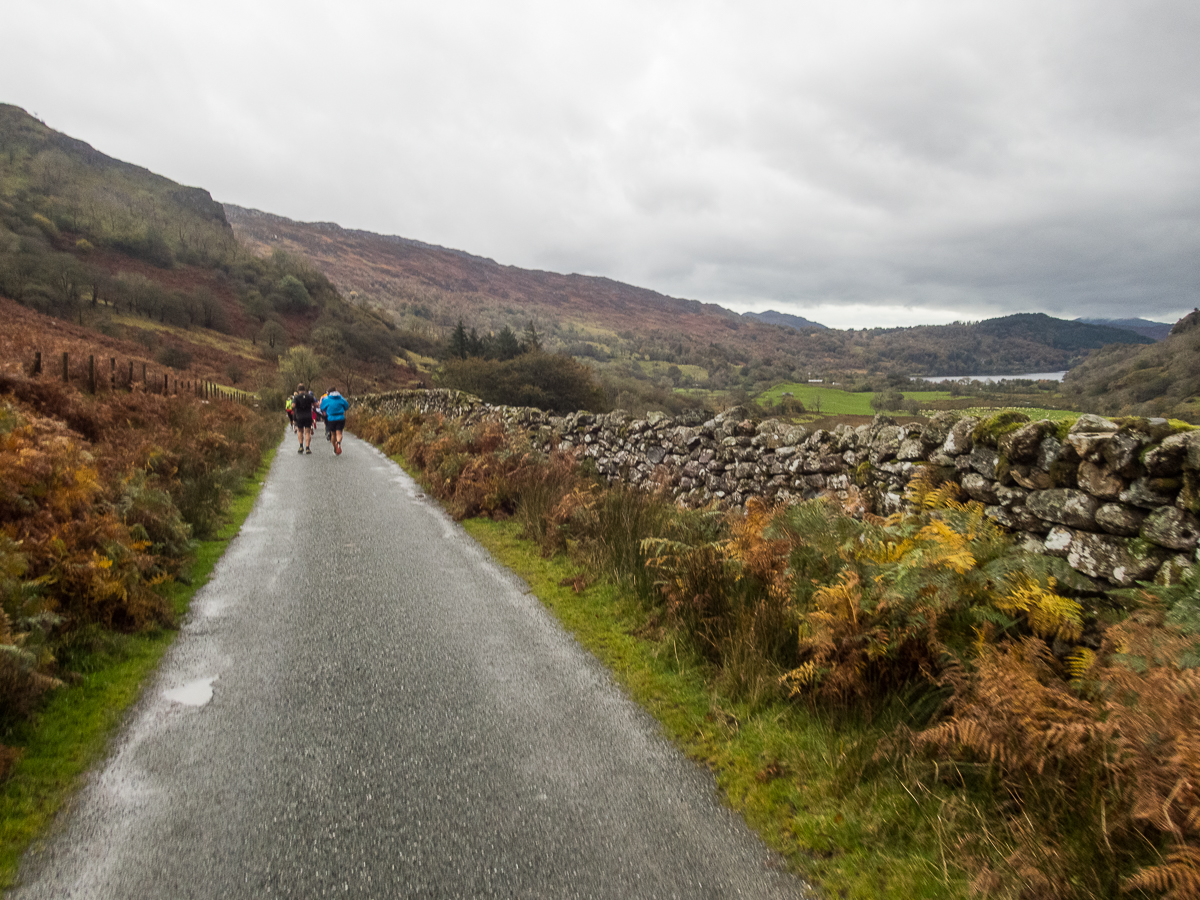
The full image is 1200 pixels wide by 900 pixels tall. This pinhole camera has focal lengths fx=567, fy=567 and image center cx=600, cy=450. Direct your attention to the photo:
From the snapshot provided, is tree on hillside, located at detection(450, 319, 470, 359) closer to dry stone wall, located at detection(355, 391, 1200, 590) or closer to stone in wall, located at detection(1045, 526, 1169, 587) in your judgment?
dry stone wall, located at detection(355, 391, 1200, 590)

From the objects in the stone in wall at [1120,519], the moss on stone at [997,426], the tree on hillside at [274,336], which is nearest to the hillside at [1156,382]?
the moss on stone at [997,426]

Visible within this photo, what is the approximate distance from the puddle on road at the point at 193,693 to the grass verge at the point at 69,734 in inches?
8.2

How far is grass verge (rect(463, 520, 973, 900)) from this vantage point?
250 centimetres

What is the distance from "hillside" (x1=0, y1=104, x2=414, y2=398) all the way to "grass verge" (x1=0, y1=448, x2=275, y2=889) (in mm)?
37806

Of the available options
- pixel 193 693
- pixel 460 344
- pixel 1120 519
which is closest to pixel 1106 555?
→ pixel 1120 519

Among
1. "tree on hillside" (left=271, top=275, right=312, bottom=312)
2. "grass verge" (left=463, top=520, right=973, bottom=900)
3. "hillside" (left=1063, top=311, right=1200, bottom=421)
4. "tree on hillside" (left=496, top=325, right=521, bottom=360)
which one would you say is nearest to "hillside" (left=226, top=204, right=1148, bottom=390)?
"tree on hillside" (left=271, top=275, right=312, bottom=312)

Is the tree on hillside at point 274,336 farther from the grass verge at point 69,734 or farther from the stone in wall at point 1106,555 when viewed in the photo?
the stone in wall at point 1106,555

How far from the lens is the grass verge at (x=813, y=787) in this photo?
98.4 inches

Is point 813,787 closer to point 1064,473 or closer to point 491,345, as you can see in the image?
point 1064,473

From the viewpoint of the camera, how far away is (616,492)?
25.7 feet

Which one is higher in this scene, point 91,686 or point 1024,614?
point 1024,614

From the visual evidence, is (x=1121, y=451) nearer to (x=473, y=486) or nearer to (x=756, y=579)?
(x=756, y=579)

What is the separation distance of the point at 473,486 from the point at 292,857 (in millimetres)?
7436

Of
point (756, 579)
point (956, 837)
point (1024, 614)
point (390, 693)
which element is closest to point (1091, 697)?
point (1024, 614)
